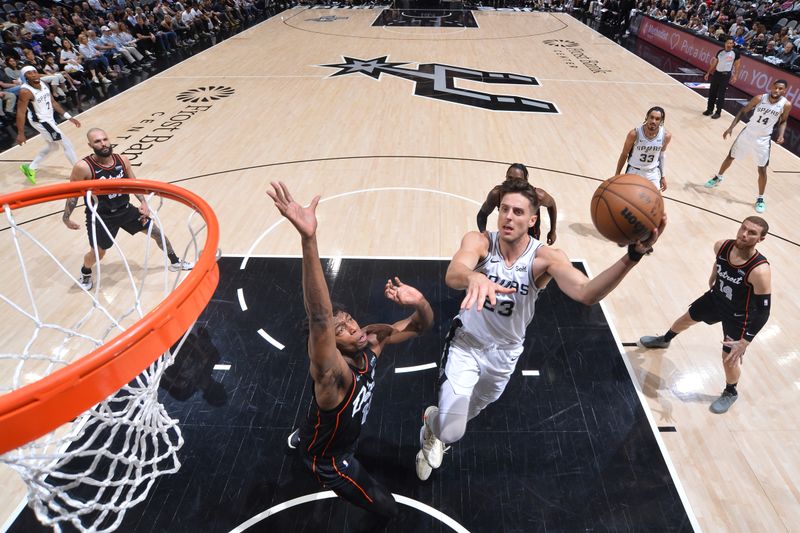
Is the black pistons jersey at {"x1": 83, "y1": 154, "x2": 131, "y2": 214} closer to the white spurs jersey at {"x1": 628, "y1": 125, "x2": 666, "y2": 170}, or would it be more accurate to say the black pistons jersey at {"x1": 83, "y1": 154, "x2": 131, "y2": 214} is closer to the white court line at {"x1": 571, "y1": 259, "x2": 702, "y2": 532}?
the white court line at {"x1": 571, "y1": 259, "x2": 702, "y2": 532}

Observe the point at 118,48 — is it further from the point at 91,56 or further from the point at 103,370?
the point at 103,370

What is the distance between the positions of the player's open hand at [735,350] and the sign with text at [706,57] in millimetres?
9410

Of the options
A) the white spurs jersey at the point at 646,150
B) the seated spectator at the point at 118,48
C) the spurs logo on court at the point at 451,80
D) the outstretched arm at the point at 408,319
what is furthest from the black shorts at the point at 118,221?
the seated spectator at the point at 118,48

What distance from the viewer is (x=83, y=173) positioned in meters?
4.50

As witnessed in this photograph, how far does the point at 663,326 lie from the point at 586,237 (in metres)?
1.66

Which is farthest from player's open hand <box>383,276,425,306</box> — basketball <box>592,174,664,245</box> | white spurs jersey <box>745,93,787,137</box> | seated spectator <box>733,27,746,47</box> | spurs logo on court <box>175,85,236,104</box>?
seated spectator <box>733,27,746,47</box>

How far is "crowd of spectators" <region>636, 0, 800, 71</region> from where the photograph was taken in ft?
41.1

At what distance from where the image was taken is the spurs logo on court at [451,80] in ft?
33.8

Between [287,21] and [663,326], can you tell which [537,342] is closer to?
[663,326]

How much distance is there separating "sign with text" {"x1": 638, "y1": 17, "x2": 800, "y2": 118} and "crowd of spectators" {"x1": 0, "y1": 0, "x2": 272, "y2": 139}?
50.4 ft

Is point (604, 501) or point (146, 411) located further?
point (604, 501)

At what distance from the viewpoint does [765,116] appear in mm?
6309

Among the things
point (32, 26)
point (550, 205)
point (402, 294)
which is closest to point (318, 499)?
point (402, 294)

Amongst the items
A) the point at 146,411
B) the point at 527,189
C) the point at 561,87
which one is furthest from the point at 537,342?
the point at 561,87
